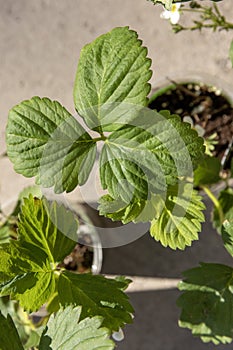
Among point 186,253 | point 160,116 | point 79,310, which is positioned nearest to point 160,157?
point 160,116

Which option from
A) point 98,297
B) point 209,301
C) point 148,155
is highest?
point 148,155

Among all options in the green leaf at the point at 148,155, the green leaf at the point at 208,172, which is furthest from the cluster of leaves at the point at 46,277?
the green leaf at the point at 208,172

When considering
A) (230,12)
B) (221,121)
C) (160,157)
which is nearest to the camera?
(160,157)

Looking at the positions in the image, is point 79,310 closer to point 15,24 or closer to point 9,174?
point 9,174

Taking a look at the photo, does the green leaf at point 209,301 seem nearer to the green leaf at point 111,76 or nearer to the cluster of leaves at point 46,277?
the cluster of leaves at point 46,277

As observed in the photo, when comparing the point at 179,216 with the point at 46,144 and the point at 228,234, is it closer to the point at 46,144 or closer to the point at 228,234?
the point at 228,234

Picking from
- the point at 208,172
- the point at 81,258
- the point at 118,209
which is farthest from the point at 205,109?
the point at 118,209
